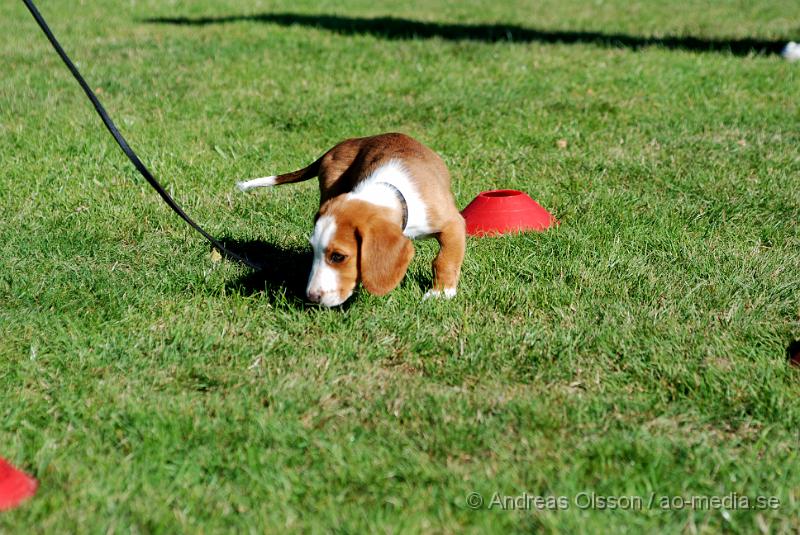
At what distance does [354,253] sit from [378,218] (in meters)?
0.18

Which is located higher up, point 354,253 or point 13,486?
point 354,253

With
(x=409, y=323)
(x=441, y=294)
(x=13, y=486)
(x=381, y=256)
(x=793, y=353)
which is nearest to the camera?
(x=13, y=486)

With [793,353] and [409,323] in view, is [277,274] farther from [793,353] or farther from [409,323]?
[793,353]

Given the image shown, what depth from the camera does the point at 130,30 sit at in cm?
1076

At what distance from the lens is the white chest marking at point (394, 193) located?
12.2 ft

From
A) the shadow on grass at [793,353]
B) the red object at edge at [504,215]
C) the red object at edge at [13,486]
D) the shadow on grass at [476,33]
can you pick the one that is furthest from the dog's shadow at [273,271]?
the shadow on grass at [476,33]

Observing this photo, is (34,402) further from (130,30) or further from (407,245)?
(130,30)

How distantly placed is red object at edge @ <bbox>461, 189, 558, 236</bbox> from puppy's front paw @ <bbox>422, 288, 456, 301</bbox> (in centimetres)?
83

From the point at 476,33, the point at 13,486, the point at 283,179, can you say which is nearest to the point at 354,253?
the point at 283,179

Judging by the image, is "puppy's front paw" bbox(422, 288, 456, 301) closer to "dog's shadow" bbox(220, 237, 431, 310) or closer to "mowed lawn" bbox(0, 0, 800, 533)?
"mowed lawn" bbox(0, 0, 800, 533)

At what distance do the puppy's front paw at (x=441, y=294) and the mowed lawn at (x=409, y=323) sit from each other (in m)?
0.05

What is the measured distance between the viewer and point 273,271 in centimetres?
432

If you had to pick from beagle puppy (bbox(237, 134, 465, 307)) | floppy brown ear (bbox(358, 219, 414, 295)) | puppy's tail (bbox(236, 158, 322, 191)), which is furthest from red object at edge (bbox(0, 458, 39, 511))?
puppy's tail (bbox(236, 158, 322, 191))

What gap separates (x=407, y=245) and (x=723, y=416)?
4.63 feet
